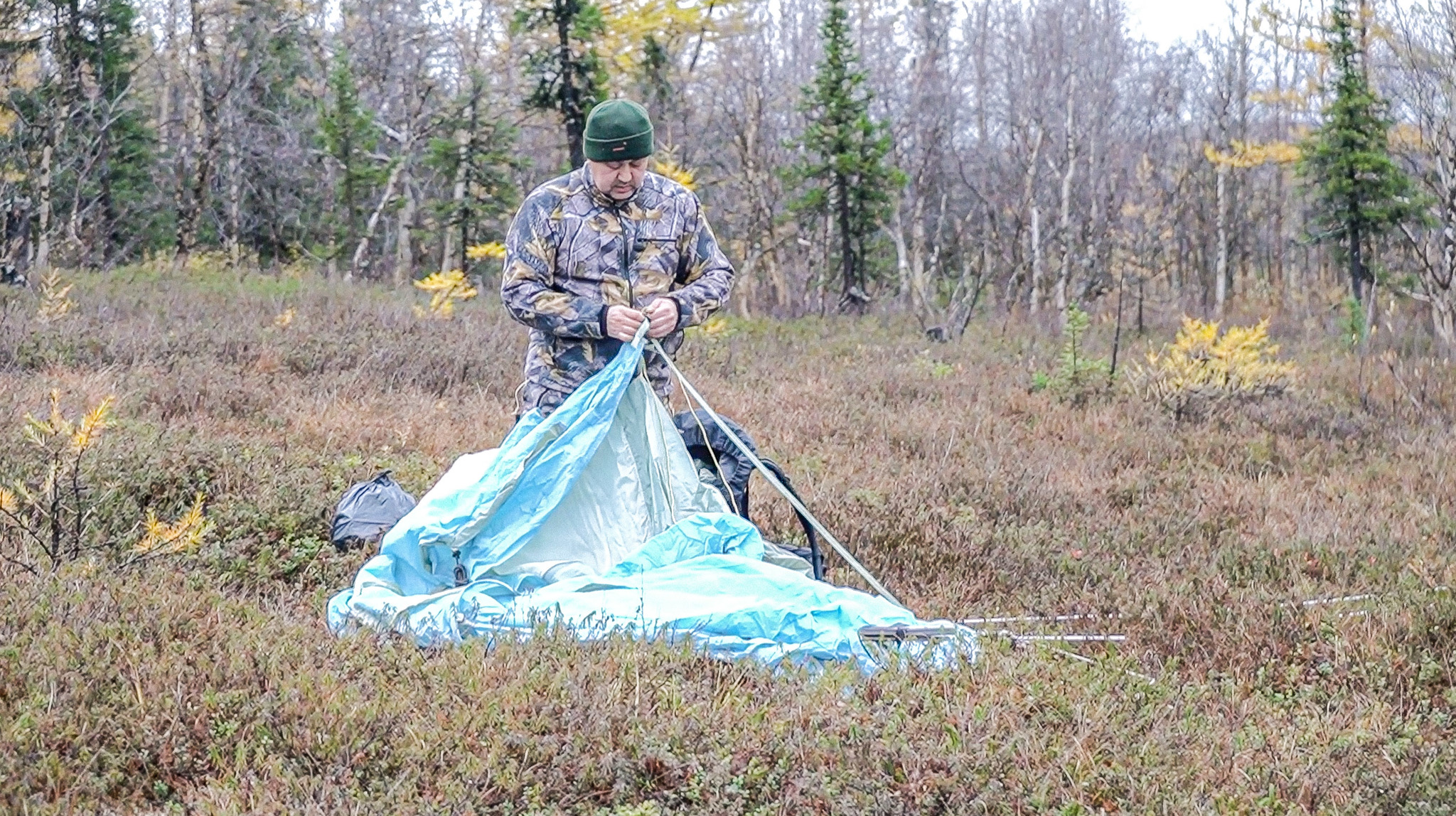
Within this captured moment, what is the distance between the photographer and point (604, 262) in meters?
4.82

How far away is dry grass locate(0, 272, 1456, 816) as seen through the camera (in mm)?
3088

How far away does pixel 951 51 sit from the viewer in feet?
111

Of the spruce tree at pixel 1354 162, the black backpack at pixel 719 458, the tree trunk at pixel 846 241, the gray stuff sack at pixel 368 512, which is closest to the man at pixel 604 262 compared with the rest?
the black backpack at pixel 719 458

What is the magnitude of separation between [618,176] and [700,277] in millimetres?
540

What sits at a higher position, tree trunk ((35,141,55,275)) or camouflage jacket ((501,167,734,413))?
tree trunk ((35,141,55,275))

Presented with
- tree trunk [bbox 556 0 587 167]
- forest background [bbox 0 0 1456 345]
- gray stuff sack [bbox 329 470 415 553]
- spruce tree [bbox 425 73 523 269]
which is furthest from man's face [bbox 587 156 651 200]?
spruce tree [bbox 425 73 523 269]

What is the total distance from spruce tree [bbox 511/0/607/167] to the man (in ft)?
38.1

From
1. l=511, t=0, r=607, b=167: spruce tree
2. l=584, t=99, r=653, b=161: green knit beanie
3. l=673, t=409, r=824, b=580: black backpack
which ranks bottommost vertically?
l=673, t=409, r=824, b=580: black backpack

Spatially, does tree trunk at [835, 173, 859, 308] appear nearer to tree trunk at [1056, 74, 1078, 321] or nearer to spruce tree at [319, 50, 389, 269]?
tree trunk at [1056, 74, 1078, 321]

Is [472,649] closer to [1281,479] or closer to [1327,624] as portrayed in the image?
[1327,624]

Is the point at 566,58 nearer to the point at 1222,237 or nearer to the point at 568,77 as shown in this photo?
the point at 568,77

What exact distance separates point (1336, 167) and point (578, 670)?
18.8 m

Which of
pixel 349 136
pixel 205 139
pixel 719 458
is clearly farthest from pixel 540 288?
pixel 349 136

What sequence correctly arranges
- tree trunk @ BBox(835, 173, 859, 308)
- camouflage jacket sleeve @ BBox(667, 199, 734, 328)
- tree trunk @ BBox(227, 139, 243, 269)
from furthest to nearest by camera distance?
tree trunk @ BBox(227, 139, 243, 269), tree trunk @ BBox(835, 173, 859, 308), camouflage jacket sleeve @ BBox(667, 199, 734, 328)
